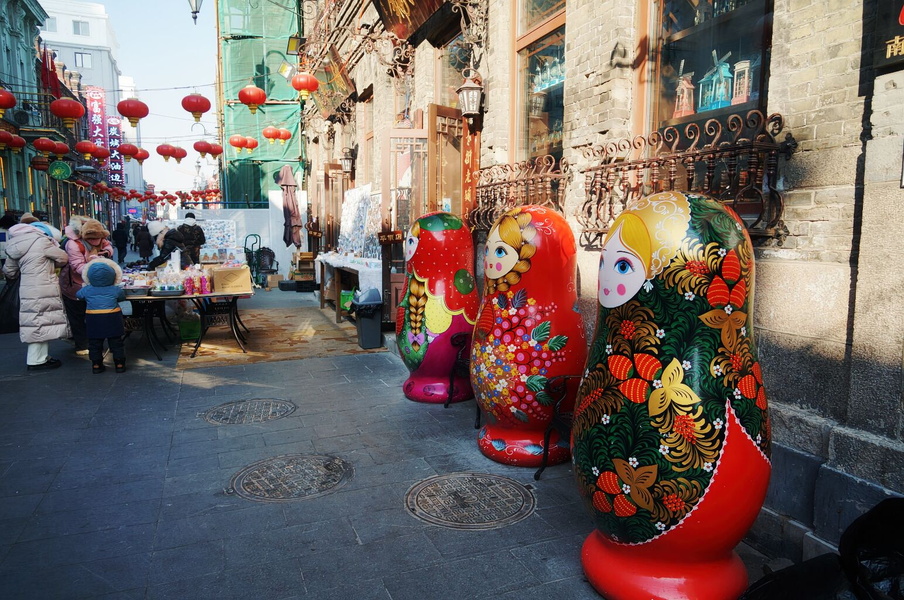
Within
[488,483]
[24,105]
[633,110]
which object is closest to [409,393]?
[488,483]

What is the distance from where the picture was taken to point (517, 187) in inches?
256

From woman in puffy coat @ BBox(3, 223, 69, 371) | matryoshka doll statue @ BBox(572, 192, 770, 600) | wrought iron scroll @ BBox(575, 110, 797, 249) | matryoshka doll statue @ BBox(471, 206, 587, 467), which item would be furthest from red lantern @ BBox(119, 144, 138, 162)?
matryoshka doll statue @ BBox(572, 192, 770, 600)

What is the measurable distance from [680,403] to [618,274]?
0.63 metres

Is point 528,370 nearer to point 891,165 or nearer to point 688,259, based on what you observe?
point 688,259

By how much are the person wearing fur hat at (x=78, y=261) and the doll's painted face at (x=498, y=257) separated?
5.67 meters

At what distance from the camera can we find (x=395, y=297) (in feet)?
27.8

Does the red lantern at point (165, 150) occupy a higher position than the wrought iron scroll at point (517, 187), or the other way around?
the red lantern at point (165, 150)

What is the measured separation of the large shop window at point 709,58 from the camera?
4016 millimetres

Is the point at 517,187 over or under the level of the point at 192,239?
over

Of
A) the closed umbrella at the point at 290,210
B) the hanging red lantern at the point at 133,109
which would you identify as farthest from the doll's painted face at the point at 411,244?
the closed umbrella at the point at 290,210

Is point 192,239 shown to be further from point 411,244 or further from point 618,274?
point 618,274

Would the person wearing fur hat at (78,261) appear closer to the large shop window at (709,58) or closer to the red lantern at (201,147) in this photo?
the large shop window at (709,58)

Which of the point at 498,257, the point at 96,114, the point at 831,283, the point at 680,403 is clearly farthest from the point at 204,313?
the point at 96,114

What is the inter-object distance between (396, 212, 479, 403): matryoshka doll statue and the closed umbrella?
11.9 meters
